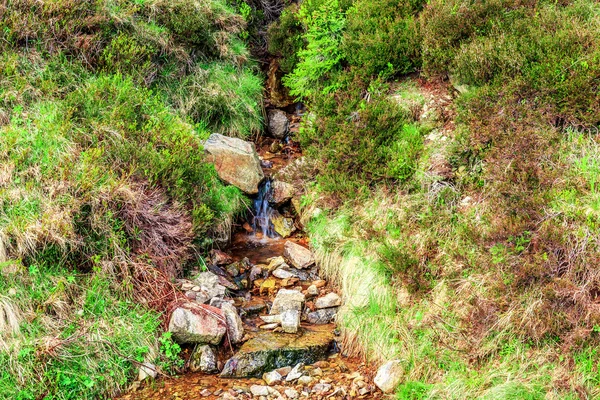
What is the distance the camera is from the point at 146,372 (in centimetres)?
515

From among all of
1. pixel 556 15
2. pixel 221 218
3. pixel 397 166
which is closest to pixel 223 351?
pixel 221 218

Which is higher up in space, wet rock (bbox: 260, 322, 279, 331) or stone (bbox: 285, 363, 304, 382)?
stone (bbox: 285, 363, 304, 382)

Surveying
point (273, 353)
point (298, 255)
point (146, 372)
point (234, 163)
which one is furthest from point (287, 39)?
point (146, 372)

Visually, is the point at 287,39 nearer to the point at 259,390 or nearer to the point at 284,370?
the point at 284,370

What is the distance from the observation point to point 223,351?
18.5ft

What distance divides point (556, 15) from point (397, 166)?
2.74 metres

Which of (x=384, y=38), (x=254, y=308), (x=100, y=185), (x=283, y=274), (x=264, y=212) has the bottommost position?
(x=254, y=308)

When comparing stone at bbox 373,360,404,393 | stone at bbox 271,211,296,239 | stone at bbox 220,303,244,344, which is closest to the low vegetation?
stone at bbox 373,360,404,393

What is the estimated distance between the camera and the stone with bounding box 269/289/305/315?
20.6 feet

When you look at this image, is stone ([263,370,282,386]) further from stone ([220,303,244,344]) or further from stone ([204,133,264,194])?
stone ([204,133,264,194])

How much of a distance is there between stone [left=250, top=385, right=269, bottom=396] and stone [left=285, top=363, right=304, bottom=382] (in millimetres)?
267

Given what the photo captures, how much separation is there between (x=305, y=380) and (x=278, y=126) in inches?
223

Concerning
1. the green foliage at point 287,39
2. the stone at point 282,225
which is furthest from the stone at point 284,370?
the green foliage at point 287,39

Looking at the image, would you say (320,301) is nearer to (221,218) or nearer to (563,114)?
(221,218)
